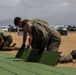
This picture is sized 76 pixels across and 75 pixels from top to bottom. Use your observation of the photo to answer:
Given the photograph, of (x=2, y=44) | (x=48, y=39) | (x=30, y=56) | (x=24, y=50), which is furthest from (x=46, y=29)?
(x=2, y=44)

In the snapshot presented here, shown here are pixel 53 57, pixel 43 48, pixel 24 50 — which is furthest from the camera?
pixel 24 50

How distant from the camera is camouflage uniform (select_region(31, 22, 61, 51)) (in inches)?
336

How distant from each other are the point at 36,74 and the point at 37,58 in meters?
2.89

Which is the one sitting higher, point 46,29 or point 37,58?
point 46,29

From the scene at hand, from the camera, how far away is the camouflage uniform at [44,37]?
8547mm

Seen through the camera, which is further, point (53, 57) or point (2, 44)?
point (2, 44)

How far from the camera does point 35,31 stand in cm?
863

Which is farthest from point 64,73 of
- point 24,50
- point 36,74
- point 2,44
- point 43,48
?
point 2,44

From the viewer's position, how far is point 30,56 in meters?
9.07

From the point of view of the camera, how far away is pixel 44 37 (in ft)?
27.8

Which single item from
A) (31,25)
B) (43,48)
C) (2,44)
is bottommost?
(2,44)

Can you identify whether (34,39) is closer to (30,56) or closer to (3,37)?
(30,56)

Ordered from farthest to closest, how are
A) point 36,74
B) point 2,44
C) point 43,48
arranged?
point 2,44 < point 43,48 < point 36,74

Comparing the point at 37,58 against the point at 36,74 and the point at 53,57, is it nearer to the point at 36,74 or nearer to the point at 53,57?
the point at 53,57
